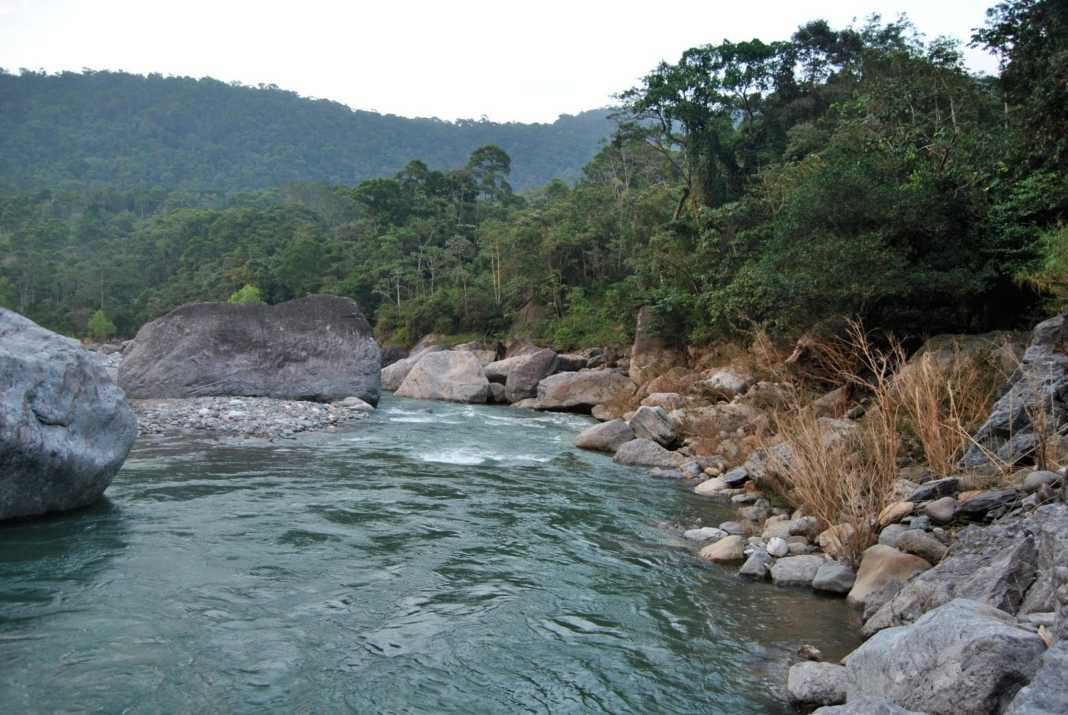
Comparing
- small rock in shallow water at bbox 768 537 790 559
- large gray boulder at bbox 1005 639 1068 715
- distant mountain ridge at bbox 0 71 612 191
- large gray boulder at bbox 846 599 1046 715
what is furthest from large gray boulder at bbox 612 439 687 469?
distant mountain ridge at bbox 0 71 612 191

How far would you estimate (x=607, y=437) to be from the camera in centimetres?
1330

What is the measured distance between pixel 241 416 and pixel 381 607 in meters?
10.3

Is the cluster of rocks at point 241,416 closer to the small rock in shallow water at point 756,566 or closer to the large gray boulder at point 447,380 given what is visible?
the large gray boulder at point 447,380

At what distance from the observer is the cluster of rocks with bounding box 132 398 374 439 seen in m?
13.1

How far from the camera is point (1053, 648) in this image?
2.83 m

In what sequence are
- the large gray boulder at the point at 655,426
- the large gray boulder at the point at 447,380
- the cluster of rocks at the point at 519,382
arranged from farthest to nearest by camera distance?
the large gray boulder at the point at 447,380, the cluster of rocks at the point at 519,382, the large gray boulder at the point at 655,426

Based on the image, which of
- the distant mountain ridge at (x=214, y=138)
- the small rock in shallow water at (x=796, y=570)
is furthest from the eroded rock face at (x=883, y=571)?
the distant mountain ridge at (x=214, y=138)

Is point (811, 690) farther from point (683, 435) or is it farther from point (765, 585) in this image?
point (683, 435)

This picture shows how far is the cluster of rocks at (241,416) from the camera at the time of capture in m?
13.1

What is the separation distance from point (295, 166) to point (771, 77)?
334 feet

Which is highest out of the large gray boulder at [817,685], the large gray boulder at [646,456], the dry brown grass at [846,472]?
the dry brown grass at [846,472]

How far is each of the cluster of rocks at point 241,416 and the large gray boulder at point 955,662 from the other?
36.3 feet

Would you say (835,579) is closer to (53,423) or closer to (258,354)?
(53,423)

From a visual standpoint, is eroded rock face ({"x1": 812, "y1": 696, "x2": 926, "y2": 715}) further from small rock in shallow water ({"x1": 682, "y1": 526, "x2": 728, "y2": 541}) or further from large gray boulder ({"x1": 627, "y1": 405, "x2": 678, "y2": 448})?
large gray boulder ({"x1": 627, "y1": 405, "x2": 678, "y2": 448})
